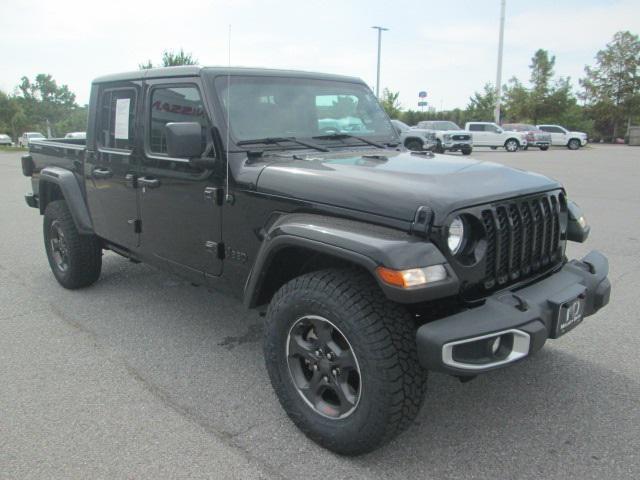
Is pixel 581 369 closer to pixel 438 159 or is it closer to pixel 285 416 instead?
pixel 438 159

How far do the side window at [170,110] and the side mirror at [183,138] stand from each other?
0.23 metres

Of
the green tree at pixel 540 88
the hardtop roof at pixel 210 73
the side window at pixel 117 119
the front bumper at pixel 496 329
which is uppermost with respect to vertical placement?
the green tree at pixel 540 88

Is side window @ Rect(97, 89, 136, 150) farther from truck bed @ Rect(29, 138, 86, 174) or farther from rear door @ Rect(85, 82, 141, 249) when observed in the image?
truck bed @ Rect(29, 138, 86, 174)

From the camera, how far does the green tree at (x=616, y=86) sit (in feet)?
158

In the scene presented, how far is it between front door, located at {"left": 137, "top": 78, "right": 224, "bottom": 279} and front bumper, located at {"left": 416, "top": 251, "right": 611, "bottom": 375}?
5.14 ft

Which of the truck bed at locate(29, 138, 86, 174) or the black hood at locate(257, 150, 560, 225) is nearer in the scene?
the black hood at locate(257, 150, 560, 225)

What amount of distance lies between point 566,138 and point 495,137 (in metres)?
7.75

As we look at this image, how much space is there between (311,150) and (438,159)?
2.54 ft

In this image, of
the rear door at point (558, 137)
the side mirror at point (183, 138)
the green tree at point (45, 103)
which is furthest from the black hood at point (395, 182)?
the green tree at point (45, 103)

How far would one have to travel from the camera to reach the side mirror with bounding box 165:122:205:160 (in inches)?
118

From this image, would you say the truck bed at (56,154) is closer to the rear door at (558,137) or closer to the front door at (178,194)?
the front door at (178,194)

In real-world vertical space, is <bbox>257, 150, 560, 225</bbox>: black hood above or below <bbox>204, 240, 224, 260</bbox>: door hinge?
above

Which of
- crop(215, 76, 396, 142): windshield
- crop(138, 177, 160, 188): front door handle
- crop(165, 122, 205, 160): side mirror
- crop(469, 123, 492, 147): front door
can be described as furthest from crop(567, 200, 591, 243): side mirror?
crop(469, 123, 492, 147): front door

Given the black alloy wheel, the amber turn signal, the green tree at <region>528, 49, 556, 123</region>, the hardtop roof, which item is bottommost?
the black alloy wheel
